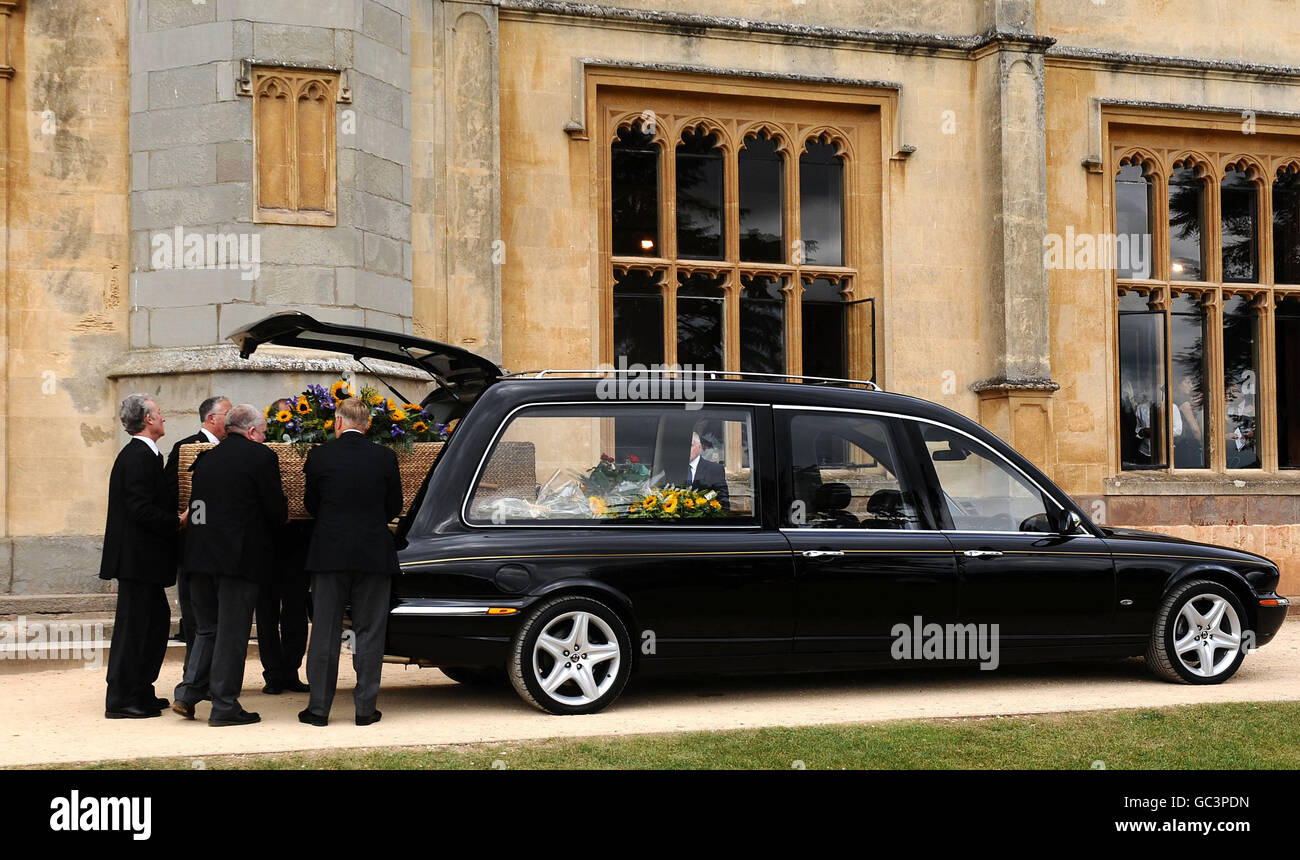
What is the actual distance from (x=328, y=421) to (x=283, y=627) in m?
1.36

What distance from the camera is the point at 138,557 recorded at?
24.9 feet

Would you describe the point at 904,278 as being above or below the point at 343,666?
above

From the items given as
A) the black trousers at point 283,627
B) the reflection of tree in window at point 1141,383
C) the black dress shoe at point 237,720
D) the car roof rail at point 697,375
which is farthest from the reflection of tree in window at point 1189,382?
the black dress shoe at point 237,720

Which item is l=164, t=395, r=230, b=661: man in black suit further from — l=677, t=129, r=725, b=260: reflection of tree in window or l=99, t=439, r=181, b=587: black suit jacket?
l=677, t=129, r=725, b=260: reflection of tree in window

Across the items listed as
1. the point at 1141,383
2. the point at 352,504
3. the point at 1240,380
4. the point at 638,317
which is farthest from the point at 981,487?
the point at 1240,380

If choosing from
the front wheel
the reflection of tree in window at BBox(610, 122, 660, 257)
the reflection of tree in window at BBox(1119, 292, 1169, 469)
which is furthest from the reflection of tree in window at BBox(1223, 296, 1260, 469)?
the front wheel

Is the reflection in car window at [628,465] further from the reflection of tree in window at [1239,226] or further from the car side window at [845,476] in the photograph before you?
the reflection of tree in window at [1239,226]

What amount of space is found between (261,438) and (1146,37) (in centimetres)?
1216

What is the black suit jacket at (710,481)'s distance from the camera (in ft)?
26.2

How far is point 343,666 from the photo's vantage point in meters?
9.86

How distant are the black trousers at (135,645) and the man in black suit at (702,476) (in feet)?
9.69

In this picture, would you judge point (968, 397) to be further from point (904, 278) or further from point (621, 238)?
point (621, 238)

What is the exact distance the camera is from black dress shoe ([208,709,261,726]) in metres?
7.21

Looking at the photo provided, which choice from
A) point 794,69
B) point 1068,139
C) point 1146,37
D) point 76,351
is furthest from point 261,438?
point 1146,37
